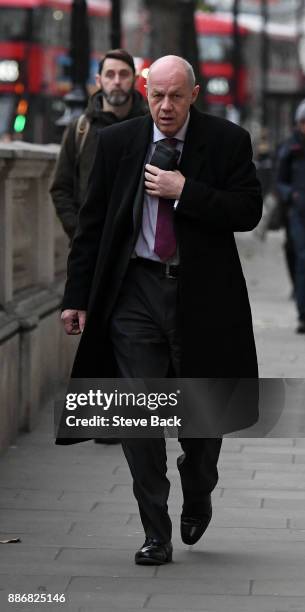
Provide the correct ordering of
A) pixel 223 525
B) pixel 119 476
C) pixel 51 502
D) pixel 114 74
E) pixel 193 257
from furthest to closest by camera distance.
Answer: pixel 114 74 < pixel 119 476 < pixel 51 502 < pixel 223 525 < pixel 193 257

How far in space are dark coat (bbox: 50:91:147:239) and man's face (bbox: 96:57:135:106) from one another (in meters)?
0.09

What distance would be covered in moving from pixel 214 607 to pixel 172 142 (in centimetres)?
159

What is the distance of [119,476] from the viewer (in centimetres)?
788

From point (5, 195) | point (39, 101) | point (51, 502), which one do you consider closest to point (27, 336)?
point (5, 195)

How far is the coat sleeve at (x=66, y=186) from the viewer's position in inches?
350

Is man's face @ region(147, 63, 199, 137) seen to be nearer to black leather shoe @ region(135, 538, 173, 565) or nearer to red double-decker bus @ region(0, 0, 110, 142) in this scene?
black leather shoe @ region(135, 538, 173, 565)

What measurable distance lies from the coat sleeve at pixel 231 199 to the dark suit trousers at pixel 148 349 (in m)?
0.25

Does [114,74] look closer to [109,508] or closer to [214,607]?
[109,508]

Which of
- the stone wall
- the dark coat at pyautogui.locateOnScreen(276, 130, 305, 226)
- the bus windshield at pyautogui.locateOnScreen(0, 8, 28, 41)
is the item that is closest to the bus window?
the bus windshield at pyautogui.locateOnScreen(0, 8, 28, 41)

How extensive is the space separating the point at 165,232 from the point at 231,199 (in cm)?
25

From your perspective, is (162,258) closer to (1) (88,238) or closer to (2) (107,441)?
(1) (88,238)

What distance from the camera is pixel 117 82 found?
28.9 ft

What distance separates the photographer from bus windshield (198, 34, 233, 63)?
1848 inches

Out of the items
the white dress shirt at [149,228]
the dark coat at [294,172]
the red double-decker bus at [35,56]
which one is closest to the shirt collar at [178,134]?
the white dress shirt at [149,228]
